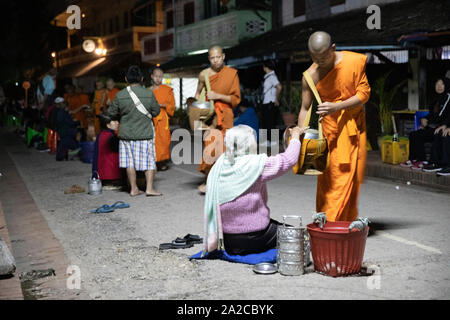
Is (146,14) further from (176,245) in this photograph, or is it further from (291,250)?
(291,250)

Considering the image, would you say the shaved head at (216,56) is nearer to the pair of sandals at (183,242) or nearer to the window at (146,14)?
the pair of sandals at (183,242)

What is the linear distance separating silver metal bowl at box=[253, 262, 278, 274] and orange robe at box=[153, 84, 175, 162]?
689 centimetres

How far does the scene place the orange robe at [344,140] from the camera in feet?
18.7

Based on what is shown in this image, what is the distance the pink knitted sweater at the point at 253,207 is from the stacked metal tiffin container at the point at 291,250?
1.18 feet

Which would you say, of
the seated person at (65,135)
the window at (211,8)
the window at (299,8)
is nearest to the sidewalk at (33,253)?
the seated person at (65,135)

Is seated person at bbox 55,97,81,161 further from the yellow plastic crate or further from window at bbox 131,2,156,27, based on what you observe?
window at bbox 131,2,156,27

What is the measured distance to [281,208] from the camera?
789cm

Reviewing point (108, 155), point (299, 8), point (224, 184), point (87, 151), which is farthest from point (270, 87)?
point (224, 184)

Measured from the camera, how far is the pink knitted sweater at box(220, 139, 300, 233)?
16.5ft

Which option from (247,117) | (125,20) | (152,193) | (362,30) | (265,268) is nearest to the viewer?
(265,268)

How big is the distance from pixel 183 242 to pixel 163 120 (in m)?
6.13

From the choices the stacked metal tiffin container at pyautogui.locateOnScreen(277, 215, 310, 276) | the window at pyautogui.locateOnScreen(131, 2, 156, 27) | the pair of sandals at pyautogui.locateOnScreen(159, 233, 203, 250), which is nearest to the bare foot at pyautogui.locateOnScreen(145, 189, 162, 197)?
the pair of sandals at pyautogui.locateOnScreen(159, 233, 203, 250)

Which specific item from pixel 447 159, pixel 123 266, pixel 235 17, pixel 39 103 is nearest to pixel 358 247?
pixel 123 266

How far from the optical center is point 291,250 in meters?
4.82
